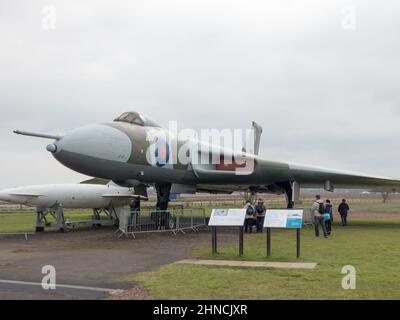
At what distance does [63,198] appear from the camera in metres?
22.1

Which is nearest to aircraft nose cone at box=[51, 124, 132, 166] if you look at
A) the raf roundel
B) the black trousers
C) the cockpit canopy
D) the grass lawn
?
the cockpit canopy

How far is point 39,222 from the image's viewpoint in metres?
21.0

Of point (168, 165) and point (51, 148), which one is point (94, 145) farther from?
point (168, 165)

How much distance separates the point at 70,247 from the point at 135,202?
28.5 ft

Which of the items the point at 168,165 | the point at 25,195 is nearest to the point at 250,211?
the point at 168,165

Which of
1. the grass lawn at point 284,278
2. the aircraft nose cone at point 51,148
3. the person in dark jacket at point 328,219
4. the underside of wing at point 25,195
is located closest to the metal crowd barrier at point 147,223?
the aircraft nose cone at point 51,148

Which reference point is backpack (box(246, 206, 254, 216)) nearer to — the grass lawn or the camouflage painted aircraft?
the camouflage painted aircraft

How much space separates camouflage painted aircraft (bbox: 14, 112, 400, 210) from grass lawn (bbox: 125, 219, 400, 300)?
16.4 feet

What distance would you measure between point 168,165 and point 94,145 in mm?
3915

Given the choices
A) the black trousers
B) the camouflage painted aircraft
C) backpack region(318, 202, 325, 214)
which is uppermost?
the camouflage painted aircraft

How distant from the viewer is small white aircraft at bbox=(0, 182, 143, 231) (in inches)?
832

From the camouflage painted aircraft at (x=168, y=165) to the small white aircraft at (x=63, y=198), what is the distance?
3.97 meters
